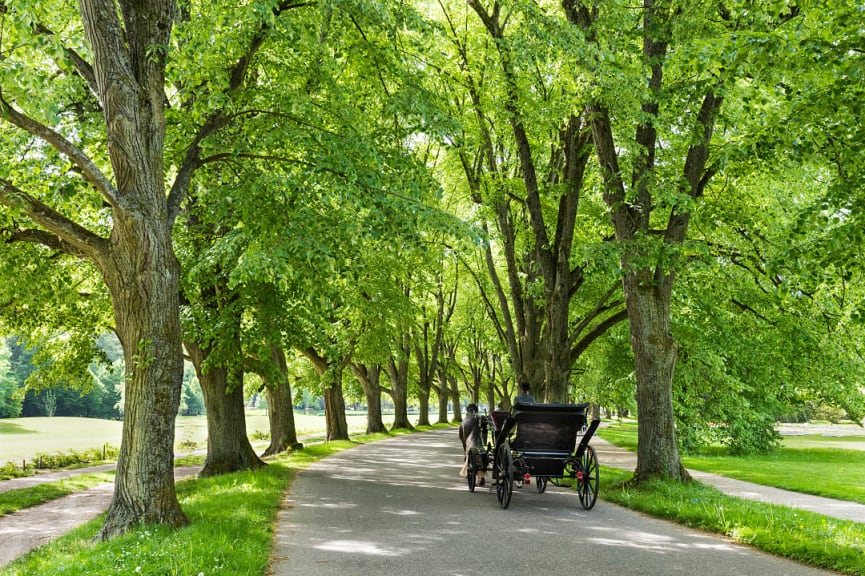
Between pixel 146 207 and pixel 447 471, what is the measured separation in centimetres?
1034

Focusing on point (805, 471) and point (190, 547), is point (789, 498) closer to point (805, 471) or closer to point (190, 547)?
point (805, 471)

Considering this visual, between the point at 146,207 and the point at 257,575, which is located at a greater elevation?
the point at 146,207

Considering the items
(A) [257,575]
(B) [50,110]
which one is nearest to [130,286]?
(B) [50,110]

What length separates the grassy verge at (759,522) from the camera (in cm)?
652

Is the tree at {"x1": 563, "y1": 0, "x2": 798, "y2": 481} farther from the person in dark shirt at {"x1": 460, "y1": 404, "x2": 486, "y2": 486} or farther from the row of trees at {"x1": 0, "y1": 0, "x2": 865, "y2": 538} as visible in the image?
the person in dark shirt at {"x1": 460, "y1": 404, "x2": 486, "y2": 486}

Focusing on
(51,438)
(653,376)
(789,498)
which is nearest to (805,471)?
(789,498)

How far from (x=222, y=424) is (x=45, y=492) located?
15.3 feet

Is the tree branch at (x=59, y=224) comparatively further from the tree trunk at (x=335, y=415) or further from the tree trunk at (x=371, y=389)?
the tree trunk at (x=371, y=389)

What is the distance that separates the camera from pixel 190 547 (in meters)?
6.20

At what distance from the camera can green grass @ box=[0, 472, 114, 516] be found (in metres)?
13.6

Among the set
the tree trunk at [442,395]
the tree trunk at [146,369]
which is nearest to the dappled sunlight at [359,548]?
the tree trunk at [146,369]

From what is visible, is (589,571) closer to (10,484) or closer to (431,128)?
(431,128)

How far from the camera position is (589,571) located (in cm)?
598

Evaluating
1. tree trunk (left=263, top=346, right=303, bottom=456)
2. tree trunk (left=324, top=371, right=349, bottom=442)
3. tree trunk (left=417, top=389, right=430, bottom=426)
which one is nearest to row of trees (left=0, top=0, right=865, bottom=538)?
tree trunk (left=263, top=346, right=303, bottom=456)
